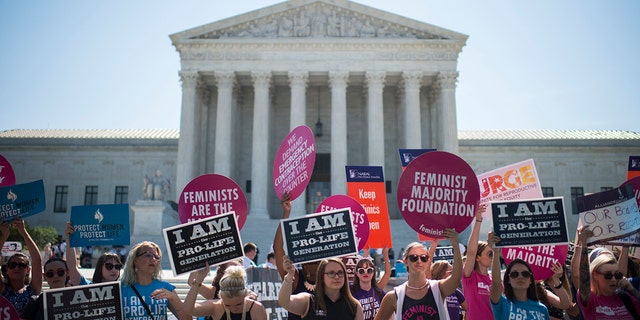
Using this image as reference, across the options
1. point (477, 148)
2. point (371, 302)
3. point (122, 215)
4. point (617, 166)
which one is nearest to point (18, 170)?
point (477, 148)

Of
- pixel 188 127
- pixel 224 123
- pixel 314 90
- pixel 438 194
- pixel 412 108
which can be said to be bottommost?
pixel 438 194

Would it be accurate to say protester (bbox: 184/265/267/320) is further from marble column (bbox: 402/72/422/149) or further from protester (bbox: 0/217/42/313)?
marble column (bbox: 402/72/422/149)

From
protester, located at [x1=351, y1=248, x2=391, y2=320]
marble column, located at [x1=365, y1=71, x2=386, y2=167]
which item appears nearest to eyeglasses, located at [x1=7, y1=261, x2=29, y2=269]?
protester, located at [x1=351, y1=248, x2=391, y2=320]

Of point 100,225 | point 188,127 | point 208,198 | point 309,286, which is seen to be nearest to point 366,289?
point 309,286

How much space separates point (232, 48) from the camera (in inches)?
1524

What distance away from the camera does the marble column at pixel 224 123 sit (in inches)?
1474

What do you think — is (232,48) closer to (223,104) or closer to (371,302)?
(223,104)

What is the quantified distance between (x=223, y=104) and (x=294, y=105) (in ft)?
16.6

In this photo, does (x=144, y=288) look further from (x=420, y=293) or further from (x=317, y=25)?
(x=317, y=25)

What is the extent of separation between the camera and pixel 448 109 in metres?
38.2

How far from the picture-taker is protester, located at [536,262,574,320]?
20.0ft

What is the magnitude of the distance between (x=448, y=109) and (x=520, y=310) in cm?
3385

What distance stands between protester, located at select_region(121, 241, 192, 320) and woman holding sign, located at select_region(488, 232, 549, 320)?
323cm

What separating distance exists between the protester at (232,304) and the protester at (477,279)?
2.49 m
